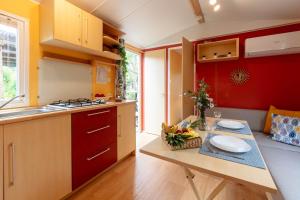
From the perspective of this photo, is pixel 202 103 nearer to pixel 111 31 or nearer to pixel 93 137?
pixel 93 137

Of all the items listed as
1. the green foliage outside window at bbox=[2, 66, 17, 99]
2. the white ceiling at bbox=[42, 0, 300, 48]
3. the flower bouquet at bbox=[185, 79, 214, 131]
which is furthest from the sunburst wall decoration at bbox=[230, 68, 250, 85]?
the green foliage outside window at bbox=[2, 66, 17, 99]

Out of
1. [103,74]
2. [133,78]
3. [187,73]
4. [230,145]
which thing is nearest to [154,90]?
[133,78]

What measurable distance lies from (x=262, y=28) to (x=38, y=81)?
3.57 m

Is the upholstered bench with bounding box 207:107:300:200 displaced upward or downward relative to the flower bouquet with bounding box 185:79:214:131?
downward

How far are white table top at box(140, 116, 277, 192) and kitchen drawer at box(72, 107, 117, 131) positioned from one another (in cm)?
100

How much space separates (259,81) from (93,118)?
2849 mm

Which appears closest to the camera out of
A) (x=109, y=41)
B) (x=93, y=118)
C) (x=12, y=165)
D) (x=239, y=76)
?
(x=12, y=165)

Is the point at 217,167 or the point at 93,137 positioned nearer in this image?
the point at 217,167

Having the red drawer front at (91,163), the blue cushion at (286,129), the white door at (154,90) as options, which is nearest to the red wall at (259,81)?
the blue cushion at (286,129)

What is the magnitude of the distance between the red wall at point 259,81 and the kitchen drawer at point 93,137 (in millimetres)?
2174

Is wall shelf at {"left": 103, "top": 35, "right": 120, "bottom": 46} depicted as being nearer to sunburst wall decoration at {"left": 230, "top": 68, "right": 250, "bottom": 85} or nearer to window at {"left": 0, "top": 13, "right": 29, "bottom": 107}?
window at {"left": 0, "top": 13, "right": 29, "bottom": 107}

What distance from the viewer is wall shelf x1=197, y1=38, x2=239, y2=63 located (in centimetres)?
295

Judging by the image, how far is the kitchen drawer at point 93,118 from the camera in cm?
176

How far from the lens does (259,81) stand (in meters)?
2.89
